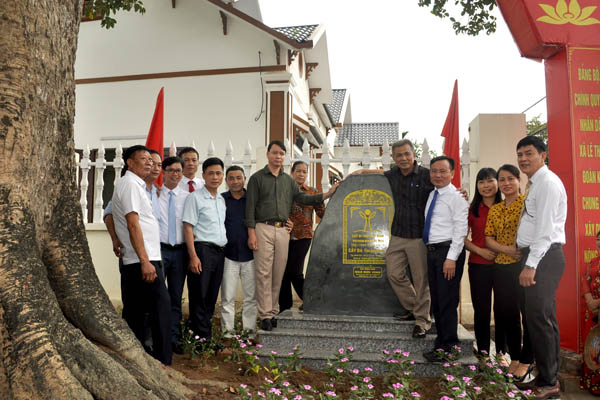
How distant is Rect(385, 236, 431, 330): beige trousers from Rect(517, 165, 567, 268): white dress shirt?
912mm

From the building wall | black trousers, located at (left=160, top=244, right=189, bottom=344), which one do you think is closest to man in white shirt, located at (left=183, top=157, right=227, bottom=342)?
black trousers, located at (left=160, top=244, right=189, bottom=344)

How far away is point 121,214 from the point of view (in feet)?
10.9

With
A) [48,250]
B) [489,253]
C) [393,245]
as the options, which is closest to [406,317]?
[393,245]

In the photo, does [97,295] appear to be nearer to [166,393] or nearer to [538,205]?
[166,393]

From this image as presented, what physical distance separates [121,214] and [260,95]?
23.3 feet

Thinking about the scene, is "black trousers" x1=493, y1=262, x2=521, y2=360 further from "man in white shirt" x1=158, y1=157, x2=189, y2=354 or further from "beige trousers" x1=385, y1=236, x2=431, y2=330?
"man in white shirt" x1=158, y1=157, x2=189, y2=354

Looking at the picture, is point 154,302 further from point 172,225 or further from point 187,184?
point 187,184

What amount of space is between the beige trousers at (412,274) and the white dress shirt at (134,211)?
6.85 feet

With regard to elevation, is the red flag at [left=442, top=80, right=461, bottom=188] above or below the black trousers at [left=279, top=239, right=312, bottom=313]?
above

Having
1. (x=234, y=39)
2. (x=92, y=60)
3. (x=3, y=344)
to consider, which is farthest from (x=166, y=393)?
(x=92, y=60)

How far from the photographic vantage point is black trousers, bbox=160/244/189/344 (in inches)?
159

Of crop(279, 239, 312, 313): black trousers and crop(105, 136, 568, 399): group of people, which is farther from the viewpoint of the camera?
crop(279, 239, 312, 313): black trousers

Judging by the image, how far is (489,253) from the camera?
3.72 m

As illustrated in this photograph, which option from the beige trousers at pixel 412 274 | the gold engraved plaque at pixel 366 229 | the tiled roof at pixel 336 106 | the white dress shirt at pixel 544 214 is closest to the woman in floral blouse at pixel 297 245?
the gold engraved plaque at pixel 366 229
